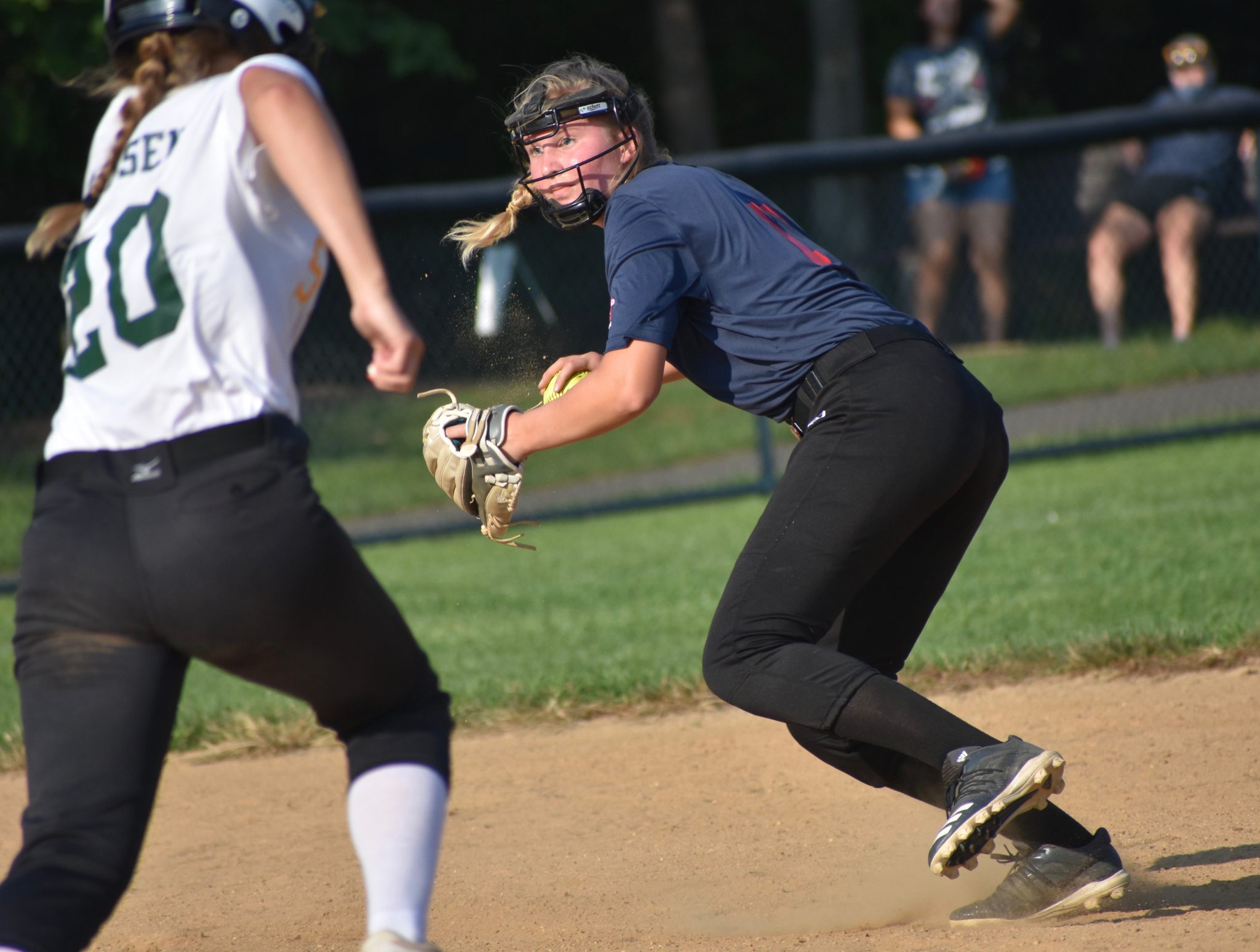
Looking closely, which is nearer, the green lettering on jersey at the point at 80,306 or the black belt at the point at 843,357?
the green lettering on jersey at the point at 80,306

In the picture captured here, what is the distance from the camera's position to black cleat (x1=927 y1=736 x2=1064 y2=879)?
2627mm

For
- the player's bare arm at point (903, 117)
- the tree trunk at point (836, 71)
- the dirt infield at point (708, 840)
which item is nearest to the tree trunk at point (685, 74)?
the tree trunk at point (836, 71)

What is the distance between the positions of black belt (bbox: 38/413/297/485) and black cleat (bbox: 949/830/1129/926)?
186 cm

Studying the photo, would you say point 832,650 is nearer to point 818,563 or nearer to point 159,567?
point 818,563

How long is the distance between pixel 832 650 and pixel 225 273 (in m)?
1.47

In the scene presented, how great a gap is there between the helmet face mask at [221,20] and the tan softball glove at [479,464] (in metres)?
0.85

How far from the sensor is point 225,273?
201cm

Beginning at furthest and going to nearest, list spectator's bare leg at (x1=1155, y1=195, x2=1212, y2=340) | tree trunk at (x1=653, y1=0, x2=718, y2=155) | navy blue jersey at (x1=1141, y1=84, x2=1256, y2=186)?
1. tree trunk at (x1=653, y1=0, x2=718, y2=155)
2. spectator's bare leg at (x1=1155, y1=195, x2=1212, y2=340)
3. navy blue jersey at (x1=1141, y1=84, x2=1256, y2=186)

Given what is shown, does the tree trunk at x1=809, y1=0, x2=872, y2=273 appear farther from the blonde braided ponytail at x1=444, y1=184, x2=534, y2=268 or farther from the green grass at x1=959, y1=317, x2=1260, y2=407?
the blonde braided ponytail at x1=444, y1=184, x2=534, y2=268

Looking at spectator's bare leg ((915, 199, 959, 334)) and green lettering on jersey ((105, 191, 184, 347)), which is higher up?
green lettering on jersey ((105, 191, 184, 347))

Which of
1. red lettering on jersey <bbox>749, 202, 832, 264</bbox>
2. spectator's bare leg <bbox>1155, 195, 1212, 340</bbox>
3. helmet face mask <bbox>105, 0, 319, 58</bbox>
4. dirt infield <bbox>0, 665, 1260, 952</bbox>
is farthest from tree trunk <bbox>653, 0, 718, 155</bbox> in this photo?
helmet face mask <bbox>105, 0, 319, 58</bbox>

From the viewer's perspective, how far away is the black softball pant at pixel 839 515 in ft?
Answer: 9.21

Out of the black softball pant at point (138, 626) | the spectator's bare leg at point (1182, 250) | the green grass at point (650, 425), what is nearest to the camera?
the black softball pant at point (138, 626)

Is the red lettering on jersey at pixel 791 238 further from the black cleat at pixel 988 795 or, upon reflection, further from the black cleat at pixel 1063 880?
the black cleat at pixel 1063 880
